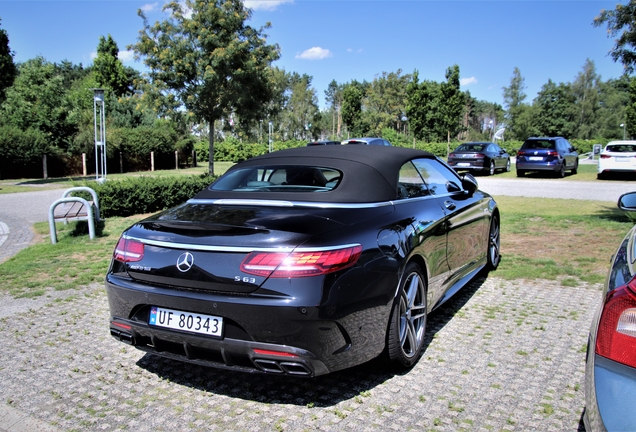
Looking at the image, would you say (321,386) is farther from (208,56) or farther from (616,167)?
(616,167)


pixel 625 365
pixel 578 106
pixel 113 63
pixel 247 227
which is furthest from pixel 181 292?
pixel 578 106

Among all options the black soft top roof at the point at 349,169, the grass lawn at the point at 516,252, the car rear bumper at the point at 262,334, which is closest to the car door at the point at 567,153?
the grass lawn at the point at 516,252

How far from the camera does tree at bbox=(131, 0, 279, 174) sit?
2030cm

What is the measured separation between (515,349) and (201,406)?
2490mm

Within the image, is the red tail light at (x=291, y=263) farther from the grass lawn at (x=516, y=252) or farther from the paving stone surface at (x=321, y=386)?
the grass lawn at (x=516, y=252)

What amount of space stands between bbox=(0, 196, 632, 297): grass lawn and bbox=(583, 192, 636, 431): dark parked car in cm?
447

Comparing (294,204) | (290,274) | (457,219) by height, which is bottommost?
(290,274)

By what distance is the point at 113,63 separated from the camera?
166 feet

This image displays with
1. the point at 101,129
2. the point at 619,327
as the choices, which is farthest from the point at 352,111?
the point at 619,327

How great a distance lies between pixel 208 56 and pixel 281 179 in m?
17.6

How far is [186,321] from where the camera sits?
3.18 metres

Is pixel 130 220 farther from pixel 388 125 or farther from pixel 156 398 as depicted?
pixel 388 125

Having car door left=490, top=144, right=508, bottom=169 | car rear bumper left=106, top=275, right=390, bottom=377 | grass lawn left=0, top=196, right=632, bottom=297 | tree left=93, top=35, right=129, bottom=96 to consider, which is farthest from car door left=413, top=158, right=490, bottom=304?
tree left=93, top=35, right=129, bottom=96

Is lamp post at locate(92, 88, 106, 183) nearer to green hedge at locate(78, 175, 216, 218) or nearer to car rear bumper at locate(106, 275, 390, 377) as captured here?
green hedge at locate(78, 175, 216, 218)
